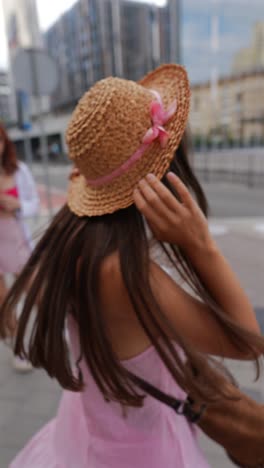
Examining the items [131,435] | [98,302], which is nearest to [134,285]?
[98,302]

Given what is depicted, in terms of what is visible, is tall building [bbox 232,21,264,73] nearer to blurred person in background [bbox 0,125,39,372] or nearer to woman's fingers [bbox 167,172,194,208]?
blurred person in background [bbox 0,125,39,372]

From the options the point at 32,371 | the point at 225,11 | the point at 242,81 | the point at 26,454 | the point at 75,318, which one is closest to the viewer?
the point at 75,318

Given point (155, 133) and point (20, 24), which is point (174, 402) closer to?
point (155, 133)

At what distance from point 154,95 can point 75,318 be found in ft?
1.94

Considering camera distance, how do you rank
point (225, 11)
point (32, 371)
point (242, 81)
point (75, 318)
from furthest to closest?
point (242, 81), point (225, 11), point (32, 371), point (75, 318)

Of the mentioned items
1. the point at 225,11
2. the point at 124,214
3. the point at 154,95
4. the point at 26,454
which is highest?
the point at 225,11

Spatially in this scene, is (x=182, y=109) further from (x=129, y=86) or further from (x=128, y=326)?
(x=128, y=326)

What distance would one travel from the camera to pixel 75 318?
3.03 ft

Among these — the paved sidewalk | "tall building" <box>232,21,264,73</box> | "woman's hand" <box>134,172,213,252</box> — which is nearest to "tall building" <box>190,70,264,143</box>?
"tall building" <box>232,21,264,73</box>

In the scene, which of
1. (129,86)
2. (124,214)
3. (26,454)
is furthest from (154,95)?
(26,454)

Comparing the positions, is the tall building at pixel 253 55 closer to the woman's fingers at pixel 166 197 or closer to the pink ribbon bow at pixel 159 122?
the pink ribbon bow at pixel 159 122

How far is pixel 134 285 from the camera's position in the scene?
76cm

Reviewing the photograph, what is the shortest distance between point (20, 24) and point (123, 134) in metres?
9.34

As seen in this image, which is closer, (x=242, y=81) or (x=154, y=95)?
(x=154, y=95)
